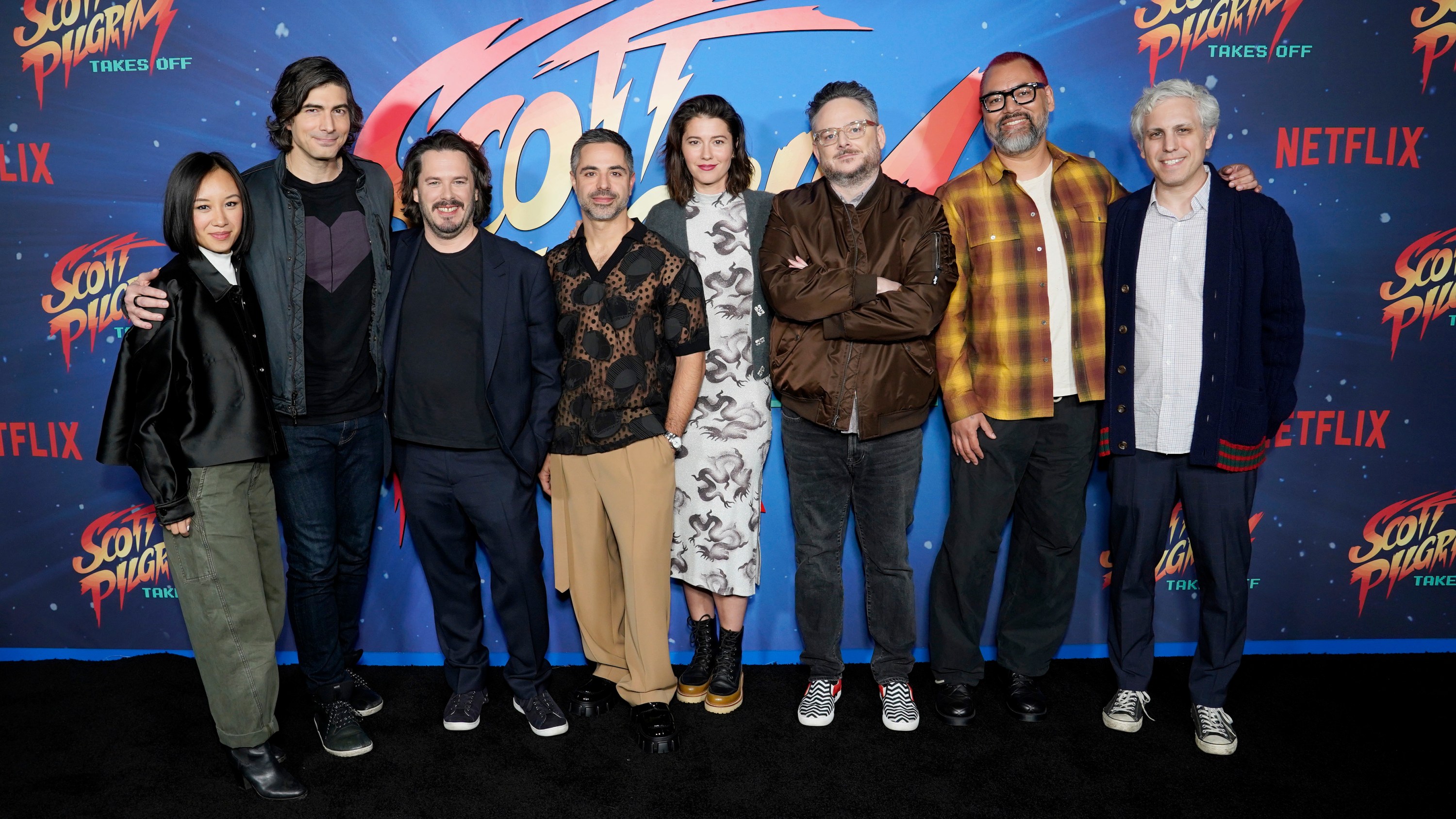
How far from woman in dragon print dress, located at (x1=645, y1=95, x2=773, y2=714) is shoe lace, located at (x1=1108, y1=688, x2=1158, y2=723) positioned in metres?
1.31

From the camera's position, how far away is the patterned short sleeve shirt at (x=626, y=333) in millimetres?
2729

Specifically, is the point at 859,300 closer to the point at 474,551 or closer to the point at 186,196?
the point at 474,551

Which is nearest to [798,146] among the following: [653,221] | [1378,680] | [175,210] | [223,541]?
[653,221]

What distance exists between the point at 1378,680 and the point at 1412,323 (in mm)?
1400

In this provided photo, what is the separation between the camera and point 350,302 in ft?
9.09

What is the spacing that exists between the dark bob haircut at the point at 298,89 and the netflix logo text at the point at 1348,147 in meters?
3.43

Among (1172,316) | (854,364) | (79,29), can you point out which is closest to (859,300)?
(854,364)

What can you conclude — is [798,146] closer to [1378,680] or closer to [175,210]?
[175,210]

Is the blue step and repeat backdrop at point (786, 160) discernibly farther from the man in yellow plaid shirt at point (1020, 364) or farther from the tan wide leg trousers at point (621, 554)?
the tan wide leg trousers at point (621, 554)

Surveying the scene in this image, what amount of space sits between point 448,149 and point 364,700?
1972mm

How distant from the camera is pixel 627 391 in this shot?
272 centimetres

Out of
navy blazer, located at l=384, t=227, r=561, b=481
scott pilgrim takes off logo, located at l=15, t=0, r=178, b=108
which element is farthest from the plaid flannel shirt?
scott pilgrim takes off logo, located at l=15, t=0, r=178, b=108

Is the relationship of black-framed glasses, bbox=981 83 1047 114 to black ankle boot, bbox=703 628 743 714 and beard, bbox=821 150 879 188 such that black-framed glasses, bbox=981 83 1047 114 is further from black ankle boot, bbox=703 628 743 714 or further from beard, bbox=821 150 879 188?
black ankle boot, bbox=703 628 743 714

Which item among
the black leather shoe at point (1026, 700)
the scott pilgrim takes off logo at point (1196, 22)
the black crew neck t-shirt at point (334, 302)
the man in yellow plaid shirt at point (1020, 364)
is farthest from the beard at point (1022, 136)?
the black crew neck t-shirt at point (334, 302)
